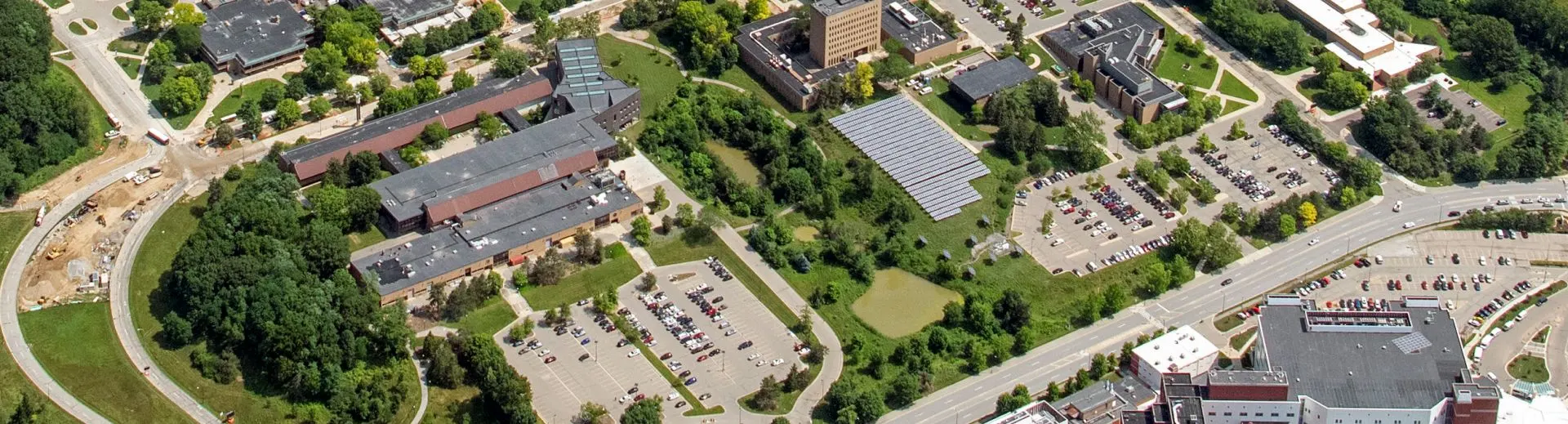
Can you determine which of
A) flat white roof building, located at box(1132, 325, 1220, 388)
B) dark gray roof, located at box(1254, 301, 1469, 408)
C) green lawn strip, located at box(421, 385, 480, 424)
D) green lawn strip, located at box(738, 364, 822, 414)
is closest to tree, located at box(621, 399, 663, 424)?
green lawn strip, located at box(738, 364, 822, 414)

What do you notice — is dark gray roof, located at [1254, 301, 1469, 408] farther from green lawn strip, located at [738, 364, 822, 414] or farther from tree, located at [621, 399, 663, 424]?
tree, located at [621, 399, 663, 424]

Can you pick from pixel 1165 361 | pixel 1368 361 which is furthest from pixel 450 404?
pixel 1368 361

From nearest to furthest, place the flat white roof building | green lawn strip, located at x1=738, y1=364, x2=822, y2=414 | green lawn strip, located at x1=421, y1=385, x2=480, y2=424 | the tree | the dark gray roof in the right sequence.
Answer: the dark gray roof, the tree, green lawn strip, located at x1=421, y1=385, x2=480, y2=424, green lawn strip, located at x1=738, y1=364, x2=822, y2=414, the flat white roof building

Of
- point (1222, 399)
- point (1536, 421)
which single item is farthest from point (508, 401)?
point (1536, 421)

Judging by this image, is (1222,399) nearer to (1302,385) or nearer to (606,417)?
(1302,385)

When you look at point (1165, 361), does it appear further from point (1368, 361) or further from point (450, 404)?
point (450, 404)

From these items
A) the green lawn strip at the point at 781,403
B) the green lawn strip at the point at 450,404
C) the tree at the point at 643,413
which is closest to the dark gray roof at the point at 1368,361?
the green lawn strip at the point at 781,403
